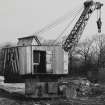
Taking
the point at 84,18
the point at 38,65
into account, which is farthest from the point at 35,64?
the point at 84,18

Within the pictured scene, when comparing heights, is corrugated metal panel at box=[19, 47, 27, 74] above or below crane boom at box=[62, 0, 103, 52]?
below

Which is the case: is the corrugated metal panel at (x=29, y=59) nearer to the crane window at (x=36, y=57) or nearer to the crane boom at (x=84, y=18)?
the crane window at (x=36, y=57)

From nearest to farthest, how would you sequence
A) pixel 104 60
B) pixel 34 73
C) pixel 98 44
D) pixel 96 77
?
pixel 34 73 < pixel 96 77 < pixel 104 60 < pixel 98 44

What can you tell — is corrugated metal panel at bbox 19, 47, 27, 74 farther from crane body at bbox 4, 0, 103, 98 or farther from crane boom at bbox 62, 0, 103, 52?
crane boom at bbox 62, 0, 103, 52

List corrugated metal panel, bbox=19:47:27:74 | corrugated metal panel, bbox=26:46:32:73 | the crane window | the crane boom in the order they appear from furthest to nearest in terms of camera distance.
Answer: the crane boom, the crane window, corrugated metal panel, bbox=19:47:27:74, corrugated metal panel, bbox=26:46:32:73

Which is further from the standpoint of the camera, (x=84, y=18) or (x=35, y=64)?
(x=84, y=18)

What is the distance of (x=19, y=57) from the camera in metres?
30.2

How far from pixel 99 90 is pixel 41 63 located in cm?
1390

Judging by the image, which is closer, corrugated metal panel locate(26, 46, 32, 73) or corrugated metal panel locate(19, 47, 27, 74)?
corrugated metal panel locate(26, 46, 32, 73)

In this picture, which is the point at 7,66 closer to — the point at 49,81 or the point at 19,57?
the point at 19,57

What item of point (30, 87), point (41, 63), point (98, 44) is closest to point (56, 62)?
point (41, 63)

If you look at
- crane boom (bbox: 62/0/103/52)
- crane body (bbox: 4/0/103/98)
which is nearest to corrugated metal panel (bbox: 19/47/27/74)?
crane body (bbox: 4/0/103/98)

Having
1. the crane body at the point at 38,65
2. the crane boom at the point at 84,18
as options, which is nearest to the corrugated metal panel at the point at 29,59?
the crane body at the point at 38,65

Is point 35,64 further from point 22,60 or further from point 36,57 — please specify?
point 22,60
